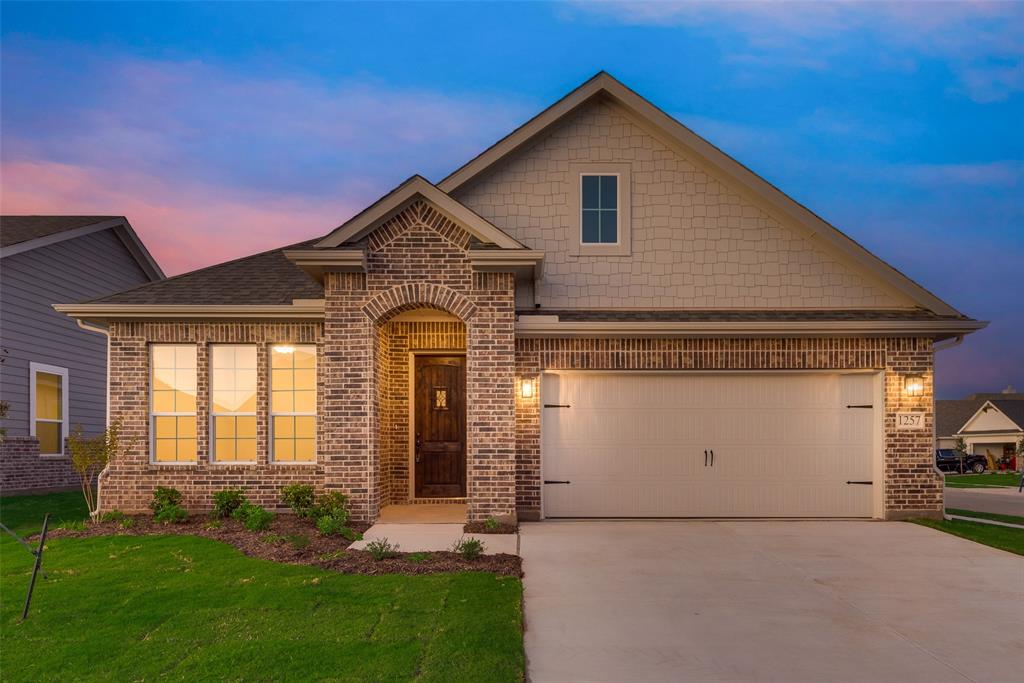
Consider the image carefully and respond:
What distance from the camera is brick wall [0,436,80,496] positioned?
14625 millimetres

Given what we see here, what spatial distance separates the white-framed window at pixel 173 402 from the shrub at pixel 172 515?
3.37ft

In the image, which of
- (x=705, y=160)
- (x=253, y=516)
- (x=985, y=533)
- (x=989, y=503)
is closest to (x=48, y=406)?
(x=253, y=516)

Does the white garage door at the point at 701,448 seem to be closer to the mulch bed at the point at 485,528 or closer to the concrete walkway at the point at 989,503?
the mulch bed at the point at 485,528

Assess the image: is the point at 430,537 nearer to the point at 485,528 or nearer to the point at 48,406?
the point at 485,528

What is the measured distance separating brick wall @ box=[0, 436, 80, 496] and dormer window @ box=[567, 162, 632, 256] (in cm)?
1215

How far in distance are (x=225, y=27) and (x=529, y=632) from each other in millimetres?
40593

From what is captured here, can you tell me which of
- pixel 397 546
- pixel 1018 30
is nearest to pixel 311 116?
pixel 1018 30

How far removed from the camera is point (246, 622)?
19.3 ft

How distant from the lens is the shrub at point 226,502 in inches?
417

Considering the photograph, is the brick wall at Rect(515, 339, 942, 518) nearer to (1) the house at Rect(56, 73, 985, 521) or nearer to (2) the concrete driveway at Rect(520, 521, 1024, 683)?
(1) the house at Rect(56, 73, 985, 521)

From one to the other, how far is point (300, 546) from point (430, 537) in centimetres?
172

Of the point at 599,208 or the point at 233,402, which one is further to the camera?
the point at 599,208

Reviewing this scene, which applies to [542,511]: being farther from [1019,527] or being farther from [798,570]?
[1019,527]

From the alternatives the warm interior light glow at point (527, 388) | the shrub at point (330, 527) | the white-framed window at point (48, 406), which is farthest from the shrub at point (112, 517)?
the white-framed window at point (48, 406)
